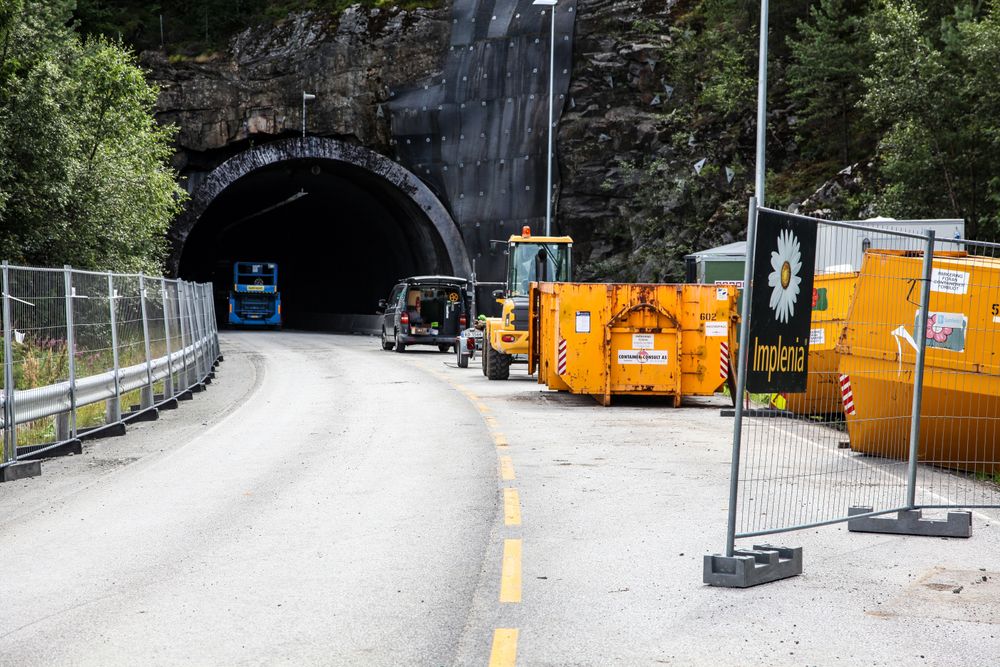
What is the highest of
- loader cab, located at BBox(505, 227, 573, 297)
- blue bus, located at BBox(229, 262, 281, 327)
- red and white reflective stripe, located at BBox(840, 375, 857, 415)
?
loader cab, located at BBox(505, 227, 573, 297)

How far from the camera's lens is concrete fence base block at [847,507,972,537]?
322 inches

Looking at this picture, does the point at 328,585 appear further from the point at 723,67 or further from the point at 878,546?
the point at 723,67

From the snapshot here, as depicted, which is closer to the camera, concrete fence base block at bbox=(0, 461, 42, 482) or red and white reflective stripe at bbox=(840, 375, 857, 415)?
concrete fence base block at bbox=(0, 461, 42, 482)

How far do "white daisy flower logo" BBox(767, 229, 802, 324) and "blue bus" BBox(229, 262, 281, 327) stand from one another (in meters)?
53.3

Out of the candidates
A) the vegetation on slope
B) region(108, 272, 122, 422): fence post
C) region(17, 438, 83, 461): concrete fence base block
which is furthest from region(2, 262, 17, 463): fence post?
the vegetation on slope

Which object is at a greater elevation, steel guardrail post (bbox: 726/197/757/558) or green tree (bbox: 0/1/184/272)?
green tree (bbox: 0/1/184/272)

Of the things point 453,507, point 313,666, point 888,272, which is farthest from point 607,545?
point 888,272

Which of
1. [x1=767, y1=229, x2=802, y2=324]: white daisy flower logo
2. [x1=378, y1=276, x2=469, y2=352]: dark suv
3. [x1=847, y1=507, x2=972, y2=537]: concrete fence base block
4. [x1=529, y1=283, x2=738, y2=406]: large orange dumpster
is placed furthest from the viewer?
[x1=378, y1=276, x2=469, y2=352]: dark suv

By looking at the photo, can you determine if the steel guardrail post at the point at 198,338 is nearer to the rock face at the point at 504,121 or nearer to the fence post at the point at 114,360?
the fence post at the point at 114,360

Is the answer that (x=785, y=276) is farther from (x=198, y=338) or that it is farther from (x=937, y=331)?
(x=198, y=338)

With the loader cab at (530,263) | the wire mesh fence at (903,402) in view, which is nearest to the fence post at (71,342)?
the wire mesh fence at (903,402)

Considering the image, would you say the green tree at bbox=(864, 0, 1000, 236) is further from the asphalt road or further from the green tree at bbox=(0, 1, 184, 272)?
the green tree at bbox=(0, 1, 184, 272)

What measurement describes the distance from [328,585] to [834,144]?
3469 cm

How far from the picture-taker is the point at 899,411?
36.7 ft
